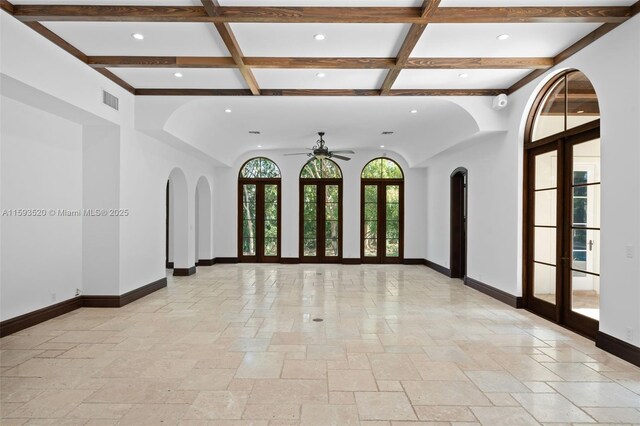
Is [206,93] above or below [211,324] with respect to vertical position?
above

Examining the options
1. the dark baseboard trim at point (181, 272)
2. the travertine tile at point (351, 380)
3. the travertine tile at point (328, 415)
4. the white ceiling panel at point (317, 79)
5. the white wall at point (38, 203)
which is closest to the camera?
the travertine tile at point (328, 415)

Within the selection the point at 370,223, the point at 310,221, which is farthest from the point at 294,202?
the point at 370,223

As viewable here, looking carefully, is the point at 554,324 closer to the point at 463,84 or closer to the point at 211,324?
the point at 463,84

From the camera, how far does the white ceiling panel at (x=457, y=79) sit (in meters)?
4.87

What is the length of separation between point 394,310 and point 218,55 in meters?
4.18

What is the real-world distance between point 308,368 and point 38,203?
400 cm

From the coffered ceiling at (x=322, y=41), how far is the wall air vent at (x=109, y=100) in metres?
0.29

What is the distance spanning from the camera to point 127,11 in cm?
342

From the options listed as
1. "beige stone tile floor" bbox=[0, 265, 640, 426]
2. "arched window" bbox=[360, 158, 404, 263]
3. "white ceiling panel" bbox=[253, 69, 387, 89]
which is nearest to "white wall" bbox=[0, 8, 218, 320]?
"beige stone tile floor" bbox=[0, 265, 640, 426]

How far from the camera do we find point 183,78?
5129mm

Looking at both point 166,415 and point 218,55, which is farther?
point 218,55

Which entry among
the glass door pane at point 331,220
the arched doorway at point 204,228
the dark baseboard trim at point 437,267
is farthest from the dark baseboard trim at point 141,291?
the dark baseboard trim at point 437,267

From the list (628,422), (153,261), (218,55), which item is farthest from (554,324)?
(153,261)

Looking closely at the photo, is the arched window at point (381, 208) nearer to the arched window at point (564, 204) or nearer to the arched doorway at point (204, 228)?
the arched doorway at point (204, 228)
